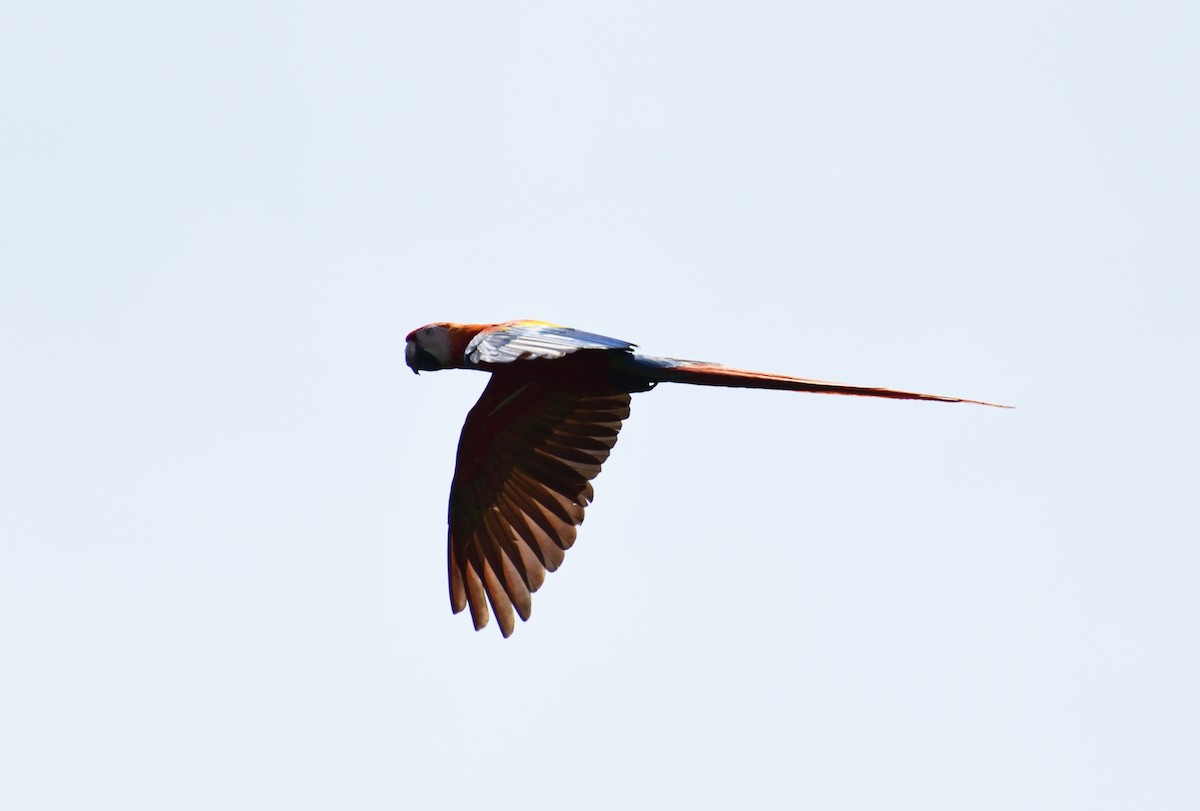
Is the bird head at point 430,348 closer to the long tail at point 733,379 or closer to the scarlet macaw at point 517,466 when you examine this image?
the scarlet macaw at point 517,466

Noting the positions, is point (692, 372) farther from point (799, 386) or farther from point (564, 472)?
point (564, 472)

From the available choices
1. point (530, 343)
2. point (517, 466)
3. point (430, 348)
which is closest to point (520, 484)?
point (517, 466)

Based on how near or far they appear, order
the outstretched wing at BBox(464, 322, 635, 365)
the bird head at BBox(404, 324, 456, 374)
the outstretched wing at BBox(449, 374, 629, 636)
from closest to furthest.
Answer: the outstretched wing at BBox(464, 322, 635, 365) < the bird head at BBox(404, 324, 456, 374) < the outstretched wing at BBox(449, 374, 629, 636)

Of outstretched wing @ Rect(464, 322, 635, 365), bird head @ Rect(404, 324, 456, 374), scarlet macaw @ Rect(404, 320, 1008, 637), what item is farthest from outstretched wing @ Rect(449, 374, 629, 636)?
outstretched wing @ Rect(464, 322, 635, 365)

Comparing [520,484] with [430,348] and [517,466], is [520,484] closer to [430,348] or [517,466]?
[517,466]

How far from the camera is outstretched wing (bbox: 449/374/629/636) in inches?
439

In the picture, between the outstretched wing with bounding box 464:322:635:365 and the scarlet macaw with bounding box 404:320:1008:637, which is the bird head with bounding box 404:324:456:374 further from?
the outstretched wing with bounding box 464:322:635:365

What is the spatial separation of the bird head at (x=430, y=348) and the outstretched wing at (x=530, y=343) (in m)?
1.21

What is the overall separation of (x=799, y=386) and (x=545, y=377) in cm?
196

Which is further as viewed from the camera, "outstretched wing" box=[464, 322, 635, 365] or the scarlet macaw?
the scarlet macaw

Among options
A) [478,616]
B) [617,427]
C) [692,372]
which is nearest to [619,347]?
[692,372]

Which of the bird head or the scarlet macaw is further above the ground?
the bird head

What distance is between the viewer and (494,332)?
908 cm

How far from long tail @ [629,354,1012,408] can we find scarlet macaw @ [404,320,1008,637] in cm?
29
